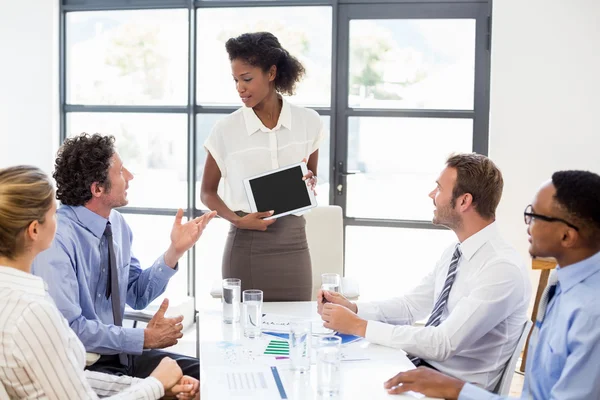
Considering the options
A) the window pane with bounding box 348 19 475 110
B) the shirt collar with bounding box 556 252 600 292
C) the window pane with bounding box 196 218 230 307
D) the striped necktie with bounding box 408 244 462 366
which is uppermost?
the window pane with bounding box 348 19 475 110

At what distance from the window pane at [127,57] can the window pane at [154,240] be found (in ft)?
2.88

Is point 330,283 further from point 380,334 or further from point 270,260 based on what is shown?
point 270,260

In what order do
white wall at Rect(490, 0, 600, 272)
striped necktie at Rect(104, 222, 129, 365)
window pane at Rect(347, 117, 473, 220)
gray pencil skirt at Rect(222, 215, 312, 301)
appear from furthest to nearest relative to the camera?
1. window pane at Rect(347, 117, 473, 220)
2. white wall at Rect(490, 0, 600, 272)
3. gray pencil skirt at Rect(222, 215, 312, 301)
4. striped necktie at Rect(104, 222, 129, 365)

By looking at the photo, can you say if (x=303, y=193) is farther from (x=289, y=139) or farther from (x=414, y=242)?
(x=414, y=242)

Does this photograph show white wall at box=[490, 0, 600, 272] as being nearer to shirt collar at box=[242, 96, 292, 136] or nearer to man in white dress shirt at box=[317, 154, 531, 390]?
shirt collar at box=[242, 96, 292, 136]

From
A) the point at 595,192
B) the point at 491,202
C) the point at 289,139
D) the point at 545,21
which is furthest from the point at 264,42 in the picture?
the point at 545,21

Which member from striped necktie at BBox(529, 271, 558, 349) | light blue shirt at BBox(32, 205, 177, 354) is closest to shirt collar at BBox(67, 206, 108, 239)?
light blue shirt at BBox(32, 205, 177, 354)

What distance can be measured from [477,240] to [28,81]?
4.01m

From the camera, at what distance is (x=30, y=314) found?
5.42 feet

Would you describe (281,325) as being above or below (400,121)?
below

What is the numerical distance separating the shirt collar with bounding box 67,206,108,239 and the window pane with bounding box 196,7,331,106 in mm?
2927

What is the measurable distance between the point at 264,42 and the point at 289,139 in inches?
16.8

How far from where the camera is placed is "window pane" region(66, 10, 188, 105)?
5.43 meters

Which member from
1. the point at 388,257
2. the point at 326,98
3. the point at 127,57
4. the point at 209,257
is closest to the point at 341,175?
the point at 326,98
